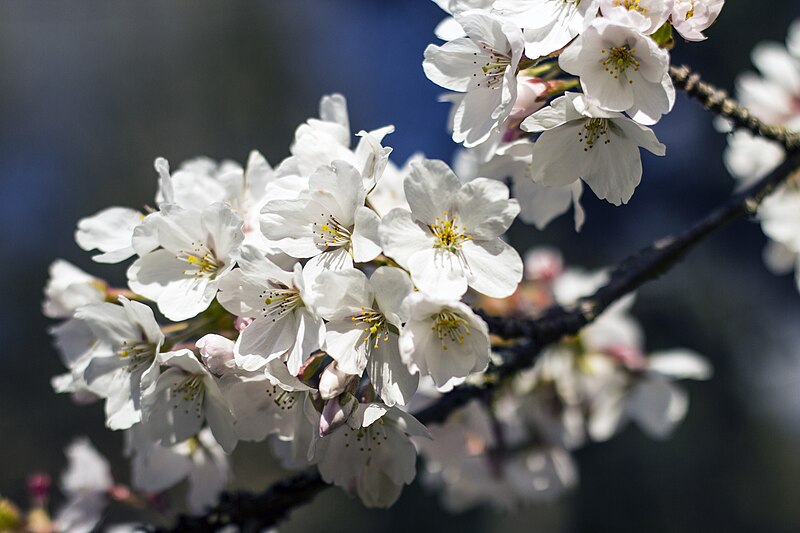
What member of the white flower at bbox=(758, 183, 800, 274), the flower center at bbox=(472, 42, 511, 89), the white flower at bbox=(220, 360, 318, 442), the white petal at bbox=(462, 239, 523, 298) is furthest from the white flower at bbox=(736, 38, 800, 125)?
the white flower at bbox=(220, 360, 318, 442)

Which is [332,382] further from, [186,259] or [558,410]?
[558,410]

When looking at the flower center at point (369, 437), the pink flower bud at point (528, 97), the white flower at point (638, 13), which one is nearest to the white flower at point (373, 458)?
the flower center at point (369, 437)

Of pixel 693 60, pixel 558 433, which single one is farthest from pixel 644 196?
pixel 558 433

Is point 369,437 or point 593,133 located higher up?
point 593,133

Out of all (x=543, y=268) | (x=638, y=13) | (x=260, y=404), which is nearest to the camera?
(x=638, y=13)

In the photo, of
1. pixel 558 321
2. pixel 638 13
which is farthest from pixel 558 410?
pixel 638 13

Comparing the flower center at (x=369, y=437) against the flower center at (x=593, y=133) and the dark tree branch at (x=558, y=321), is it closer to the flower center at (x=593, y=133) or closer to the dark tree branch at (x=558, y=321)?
the dark tree branch at (x=558, y=321)

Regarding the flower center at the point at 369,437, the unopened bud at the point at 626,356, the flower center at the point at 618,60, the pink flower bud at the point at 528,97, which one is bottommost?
Result: the unopened bud at the point at 626,356
